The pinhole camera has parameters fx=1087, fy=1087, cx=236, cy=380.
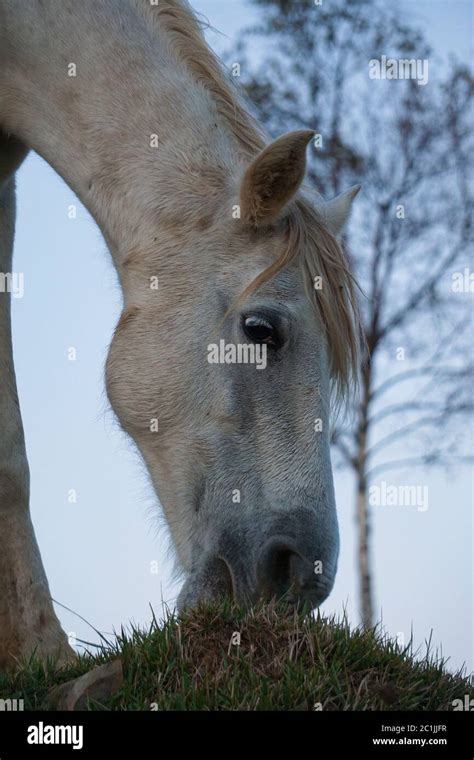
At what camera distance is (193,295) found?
5082 mm

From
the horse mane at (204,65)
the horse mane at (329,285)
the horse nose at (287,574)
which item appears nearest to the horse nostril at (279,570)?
the horse nose at (287,574)

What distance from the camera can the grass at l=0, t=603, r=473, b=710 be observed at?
3615mm

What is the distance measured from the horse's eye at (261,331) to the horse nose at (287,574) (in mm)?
903

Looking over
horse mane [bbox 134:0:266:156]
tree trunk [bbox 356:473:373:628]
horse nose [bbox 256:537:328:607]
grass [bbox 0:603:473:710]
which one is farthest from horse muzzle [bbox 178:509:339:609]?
tree trunk [bbox 356:473:373:628]

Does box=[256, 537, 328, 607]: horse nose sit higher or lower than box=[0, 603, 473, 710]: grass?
higher

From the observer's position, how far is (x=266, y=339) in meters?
4.85

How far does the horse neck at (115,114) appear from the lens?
524cm

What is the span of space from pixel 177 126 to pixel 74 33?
781mm

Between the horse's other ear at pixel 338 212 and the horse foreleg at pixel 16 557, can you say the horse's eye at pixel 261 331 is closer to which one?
the horse's other ear at pixel 338 212

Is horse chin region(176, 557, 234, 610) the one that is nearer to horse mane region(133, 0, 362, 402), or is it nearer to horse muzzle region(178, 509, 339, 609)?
horse muzzle region(178, 509, 339, 609)

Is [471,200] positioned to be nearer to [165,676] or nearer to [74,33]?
[74,33]
